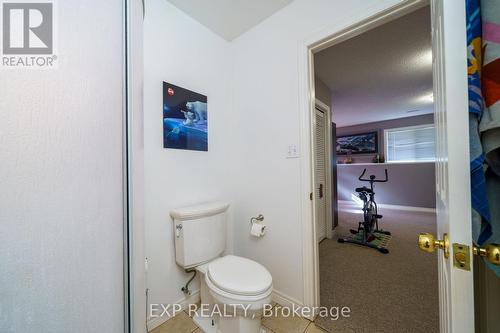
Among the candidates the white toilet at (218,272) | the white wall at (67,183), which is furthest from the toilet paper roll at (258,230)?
the white wall at (67,183)

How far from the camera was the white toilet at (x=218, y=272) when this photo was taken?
1.04 m

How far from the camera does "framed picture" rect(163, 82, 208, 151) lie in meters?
1.39

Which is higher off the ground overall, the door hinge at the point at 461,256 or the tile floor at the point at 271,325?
the door hinge at the point at 461,256

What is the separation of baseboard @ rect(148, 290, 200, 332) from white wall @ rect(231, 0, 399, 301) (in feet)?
1.68

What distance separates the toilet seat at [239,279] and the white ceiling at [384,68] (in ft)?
7.90

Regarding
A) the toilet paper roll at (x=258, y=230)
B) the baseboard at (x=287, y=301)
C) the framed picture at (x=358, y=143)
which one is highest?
the framed picture at (x=358, y=143)

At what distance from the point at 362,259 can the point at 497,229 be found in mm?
2127

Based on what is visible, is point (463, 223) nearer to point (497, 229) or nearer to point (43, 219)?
point (497, 229)

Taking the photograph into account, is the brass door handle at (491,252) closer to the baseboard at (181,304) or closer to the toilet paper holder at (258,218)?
the toilet paper holder at (258,218)

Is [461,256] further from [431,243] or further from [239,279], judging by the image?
[239,279]

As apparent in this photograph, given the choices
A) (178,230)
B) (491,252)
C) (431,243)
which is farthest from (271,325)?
(491,252)

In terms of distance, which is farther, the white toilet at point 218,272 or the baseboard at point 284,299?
the baseboard at point 284,299

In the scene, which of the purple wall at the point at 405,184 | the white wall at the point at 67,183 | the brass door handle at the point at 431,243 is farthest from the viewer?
the purple wall at the point at 405,184

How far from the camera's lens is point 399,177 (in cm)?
468
